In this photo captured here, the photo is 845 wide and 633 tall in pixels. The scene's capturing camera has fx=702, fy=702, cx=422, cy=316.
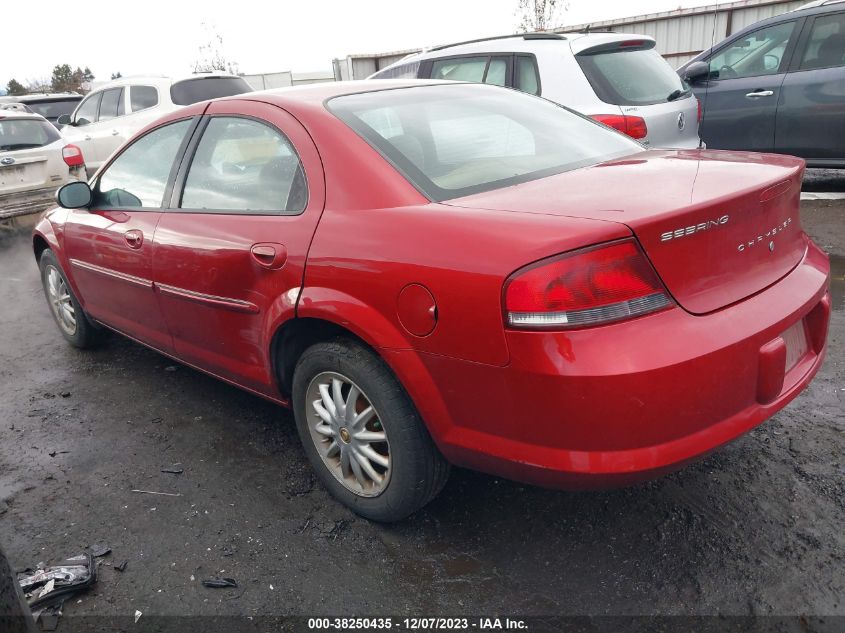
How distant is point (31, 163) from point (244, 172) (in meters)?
6.85

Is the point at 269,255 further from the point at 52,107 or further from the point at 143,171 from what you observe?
the point at 52,107

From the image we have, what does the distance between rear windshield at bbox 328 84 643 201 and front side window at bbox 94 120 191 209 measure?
1045 millimetres

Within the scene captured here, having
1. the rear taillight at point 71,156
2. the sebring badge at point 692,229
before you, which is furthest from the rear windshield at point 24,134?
the sebring badge at point 692,229

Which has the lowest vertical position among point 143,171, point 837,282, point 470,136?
point 837,282

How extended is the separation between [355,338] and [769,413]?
4.42 ft

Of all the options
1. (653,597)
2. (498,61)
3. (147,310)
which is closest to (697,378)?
(653,597)

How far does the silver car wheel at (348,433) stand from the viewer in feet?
8.20

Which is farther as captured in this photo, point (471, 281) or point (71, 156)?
point (71, 156)

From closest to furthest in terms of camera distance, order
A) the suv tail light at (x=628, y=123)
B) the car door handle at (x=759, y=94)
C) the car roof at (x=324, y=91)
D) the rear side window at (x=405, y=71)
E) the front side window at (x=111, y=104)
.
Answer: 1. the car roof at (x=324, y=91)
2. the suv tail light at (x=628, y=123)
3. the car door handle at (x=759, y=94)
4. the rear side window at (x=405, y=71)
5. the front side window at (x=111, y=104)

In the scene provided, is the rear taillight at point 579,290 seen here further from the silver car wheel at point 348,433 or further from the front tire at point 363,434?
the silver car wheel at point 348,433

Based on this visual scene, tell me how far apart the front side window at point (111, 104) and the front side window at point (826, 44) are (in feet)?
28.5

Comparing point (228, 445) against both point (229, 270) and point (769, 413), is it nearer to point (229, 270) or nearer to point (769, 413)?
point (229, 270)

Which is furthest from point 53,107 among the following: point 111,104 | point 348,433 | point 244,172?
point 348,433

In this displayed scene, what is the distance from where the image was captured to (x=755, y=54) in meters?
7.23
